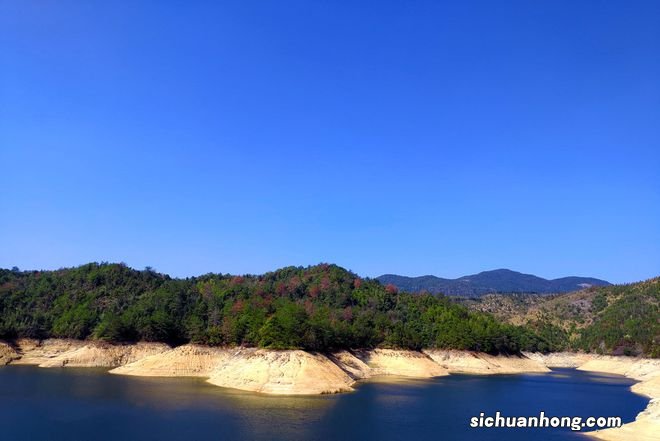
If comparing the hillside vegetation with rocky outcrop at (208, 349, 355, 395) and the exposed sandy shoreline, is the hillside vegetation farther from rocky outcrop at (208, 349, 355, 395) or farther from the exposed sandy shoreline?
rocky outcrop at (208, 349, 355, 395)

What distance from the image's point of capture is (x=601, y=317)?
442 ft

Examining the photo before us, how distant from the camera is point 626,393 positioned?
6562cm

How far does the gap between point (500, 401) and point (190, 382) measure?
34.9m

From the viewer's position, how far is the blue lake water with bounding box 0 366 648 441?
36.8 m

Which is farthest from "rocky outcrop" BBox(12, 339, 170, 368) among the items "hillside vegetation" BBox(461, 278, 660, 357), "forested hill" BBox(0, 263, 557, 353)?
"hillside vegetation" BBox(461, 278, 660, 357)

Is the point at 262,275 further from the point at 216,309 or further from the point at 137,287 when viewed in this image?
the point at 216,309

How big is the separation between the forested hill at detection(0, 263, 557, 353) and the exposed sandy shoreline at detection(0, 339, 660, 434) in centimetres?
198

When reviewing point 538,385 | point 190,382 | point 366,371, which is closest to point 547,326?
point 538,385

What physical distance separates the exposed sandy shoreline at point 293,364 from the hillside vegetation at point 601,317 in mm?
6359

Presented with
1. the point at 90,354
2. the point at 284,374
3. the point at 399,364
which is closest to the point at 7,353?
the point at 90,354

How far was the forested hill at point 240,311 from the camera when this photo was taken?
237ft

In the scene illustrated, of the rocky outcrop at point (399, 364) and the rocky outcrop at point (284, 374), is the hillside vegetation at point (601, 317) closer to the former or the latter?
the rocky outcrop at point (399, 364)

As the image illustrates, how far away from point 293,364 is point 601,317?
108 meters

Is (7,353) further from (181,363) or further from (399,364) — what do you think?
(399,364)
